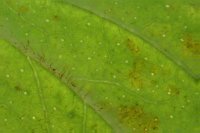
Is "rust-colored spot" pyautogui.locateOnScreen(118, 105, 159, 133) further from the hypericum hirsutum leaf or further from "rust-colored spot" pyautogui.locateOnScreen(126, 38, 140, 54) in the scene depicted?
"rust-colored spot" pyautogui.locateOnScreen(126, 38, 140, 54)

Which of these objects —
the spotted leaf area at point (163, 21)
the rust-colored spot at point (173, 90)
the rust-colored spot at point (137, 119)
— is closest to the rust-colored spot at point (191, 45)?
the spotted leaf area at point (163, 21)

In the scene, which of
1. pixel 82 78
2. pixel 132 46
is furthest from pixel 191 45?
pixel 82 78

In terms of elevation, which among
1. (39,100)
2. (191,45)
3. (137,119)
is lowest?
(137,119)

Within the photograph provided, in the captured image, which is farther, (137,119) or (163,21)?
(163,21)

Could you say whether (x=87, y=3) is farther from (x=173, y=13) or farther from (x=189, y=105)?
(x=189, y=105)

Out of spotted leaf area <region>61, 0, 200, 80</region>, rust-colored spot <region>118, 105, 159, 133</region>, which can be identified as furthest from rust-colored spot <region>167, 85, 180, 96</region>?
rust-colored spot <region>118, 105, 159, 133</region>

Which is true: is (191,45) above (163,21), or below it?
below

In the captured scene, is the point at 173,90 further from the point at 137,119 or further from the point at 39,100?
the point at 39,100
